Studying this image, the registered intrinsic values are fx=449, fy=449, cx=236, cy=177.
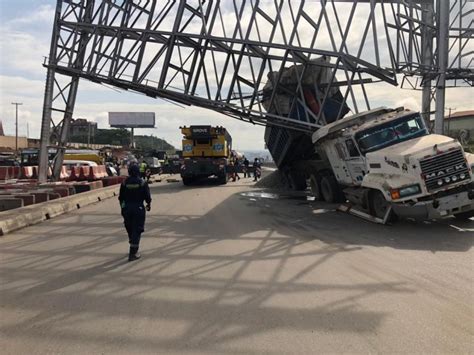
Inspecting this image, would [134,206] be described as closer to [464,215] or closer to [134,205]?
[134,205]

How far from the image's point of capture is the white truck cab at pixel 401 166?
9.68 meters

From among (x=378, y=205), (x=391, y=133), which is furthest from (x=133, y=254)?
(x=391, y=133)

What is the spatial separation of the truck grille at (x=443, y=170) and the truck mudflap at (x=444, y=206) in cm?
31

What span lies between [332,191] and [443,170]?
629 centimetres

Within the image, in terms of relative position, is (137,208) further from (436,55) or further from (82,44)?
(436,55)

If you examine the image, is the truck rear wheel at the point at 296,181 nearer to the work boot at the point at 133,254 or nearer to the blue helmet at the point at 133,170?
the blue helmet at the point at 133,170

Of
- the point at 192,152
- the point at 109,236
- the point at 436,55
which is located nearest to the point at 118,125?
the point at 192,152

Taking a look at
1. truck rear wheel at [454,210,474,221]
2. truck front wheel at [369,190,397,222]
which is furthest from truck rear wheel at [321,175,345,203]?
truck rear wheel at [454,210,474,221]

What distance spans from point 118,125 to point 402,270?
12412 centimetres

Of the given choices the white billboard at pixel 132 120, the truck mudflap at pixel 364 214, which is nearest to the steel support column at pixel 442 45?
the truck mudflap at pixel 364 214

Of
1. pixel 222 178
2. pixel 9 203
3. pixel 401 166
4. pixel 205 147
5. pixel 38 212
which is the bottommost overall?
pixel 38 212

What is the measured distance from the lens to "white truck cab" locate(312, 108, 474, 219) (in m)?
9.68

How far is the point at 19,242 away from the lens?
9.02 meters

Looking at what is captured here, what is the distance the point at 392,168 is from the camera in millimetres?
10328
